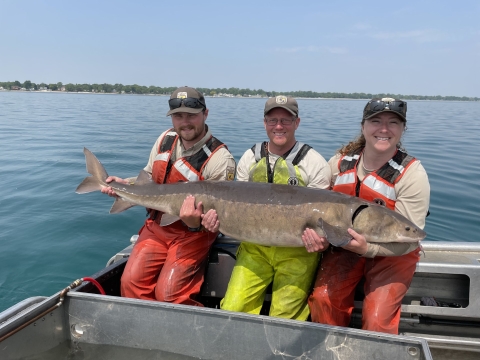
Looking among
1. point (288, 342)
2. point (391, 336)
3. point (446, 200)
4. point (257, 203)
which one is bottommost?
point (446, 200)

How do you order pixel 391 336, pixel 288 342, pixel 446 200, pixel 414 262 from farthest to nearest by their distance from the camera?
pixel 446 200, pixel 414 262, pixel 288 342, pixel 391 336

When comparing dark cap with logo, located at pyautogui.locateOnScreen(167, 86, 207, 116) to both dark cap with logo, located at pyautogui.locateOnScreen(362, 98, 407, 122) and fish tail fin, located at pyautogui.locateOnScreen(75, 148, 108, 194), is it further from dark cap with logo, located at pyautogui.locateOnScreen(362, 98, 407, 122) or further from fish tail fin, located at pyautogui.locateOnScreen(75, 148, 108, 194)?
dark cap with logo, located at pyautogui.locateOnScreen(362, 98, 407, 122)

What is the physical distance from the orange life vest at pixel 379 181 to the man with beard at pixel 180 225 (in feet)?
4.97

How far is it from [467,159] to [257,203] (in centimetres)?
1604

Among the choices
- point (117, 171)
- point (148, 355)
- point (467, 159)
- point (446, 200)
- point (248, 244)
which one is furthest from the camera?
point (467, 159)

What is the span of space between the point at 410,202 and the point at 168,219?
2.92m

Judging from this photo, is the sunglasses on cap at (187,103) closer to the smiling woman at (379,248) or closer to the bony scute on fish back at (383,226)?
the smiling woman at (379,248)

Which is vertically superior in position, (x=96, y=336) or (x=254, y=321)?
(x=254, y=321)

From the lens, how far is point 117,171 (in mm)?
14695

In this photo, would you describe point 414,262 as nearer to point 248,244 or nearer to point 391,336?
point 391,336

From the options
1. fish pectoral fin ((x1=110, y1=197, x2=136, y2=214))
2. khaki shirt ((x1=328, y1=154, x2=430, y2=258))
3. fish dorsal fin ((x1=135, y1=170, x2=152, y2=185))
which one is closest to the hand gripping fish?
khaki shirt ((x1=328, y1=154, x2=430, y2=258))

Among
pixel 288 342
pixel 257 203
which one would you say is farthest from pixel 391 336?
pixel 257 203

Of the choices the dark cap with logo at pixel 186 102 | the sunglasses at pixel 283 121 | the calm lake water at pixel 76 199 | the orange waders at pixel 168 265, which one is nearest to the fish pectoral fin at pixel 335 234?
the sunglasses at pixel 283 121

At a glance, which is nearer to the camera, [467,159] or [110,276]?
[110,276]
